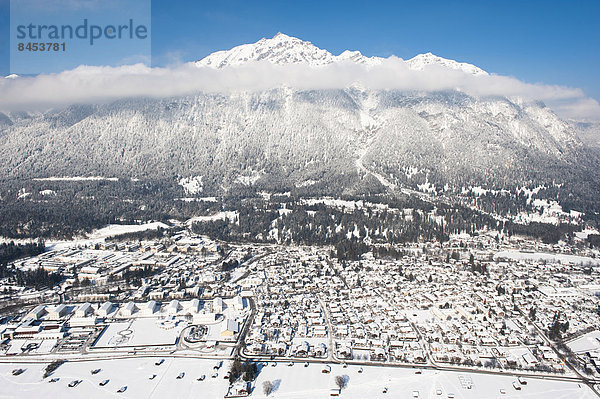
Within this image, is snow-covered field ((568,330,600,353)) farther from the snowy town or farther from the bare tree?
the bare tree

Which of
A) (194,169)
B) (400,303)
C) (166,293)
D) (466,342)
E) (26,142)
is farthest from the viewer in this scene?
(26,142)

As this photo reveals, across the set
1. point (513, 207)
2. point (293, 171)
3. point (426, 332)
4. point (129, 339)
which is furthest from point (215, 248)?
point (293, 171)

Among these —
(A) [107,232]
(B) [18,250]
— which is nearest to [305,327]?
(B) [18,250]

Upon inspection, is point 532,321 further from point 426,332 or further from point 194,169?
point 194,169

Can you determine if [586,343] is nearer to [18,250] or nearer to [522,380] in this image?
[522,380]

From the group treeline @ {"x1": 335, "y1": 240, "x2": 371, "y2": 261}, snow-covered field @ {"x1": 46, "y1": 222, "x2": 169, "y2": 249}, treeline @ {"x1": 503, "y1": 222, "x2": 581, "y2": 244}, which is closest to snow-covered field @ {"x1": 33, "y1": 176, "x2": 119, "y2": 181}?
snow-covered field @ {"x1": 46, "y1": 222, "x2": 169, "y2": 249}
